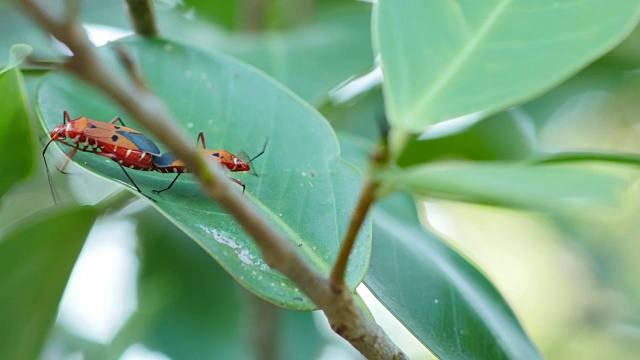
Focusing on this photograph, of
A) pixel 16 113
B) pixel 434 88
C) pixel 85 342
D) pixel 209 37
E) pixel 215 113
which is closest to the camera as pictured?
pixel 434 88

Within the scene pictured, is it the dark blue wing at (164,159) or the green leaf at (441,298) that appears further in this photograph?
the dark blue wing at (164,159)

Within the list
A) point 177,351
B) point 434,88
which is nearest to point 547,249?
point 177,351

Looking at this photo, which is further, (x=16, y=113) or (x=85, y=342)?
(x=85, y=342)

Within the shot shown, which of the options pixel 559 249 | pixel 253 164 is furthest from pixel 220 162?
pixel 559 249

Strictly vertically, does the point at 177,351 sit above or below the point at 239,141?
below

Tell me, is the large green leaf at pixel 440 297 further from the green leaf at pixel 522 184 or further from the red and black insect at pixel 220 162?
the green leaf at pixel 522 184

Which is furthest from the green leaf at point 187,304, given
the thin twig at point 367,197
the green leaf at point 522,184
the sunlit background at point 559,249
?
the green leaf at point 522,184

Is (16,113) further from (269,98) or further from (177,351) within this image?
(177,351)
